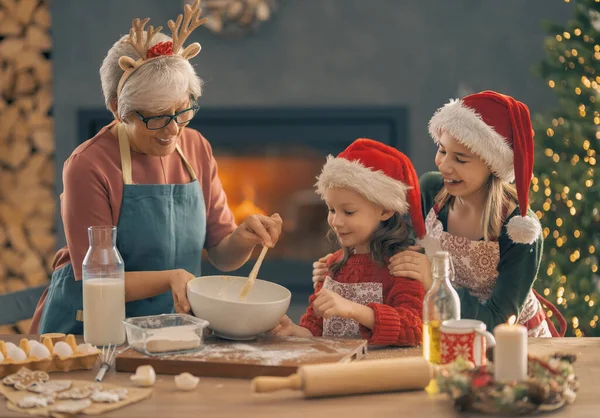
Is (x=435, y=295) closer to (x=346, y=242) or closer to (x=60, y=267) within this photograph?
(x=346, y=242)

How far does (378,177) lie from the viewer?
208cm

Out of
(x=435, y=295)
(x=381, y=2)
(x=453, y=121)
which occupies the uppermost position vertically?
(x=381, y=2)

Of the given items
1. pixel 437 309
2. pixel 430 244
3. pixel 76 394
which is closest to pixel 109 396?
pixel 76 394

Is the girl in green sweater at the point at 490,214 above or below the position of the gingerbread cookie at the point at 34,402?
above

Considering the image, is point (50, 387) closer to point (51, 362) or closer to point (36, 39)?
point (51, 362)

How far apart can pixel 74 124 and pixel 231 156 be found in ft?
2.54

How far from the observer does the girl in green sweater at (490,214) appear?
209 cm

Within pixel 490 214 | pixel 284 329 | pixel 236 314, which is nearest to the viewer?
pixel 236 314

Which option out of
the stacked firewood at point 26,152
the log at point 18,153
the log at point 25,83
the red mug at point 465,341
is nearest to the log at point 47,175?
the stacked firewood at point 26,152

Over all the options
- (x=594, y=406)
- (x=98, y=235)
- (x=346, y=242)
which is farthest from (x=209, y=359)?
(x=594, y=406)

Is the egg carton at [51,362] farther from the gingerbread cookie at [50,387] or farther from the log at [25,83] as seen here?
the log at [25,83]

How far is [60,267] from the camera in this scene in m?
2.30

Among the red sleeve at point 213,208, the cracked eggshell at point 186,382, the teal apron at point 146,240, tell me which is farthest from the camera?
the red sleeve at point 213,208

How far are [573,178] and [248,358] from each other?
2.16m
